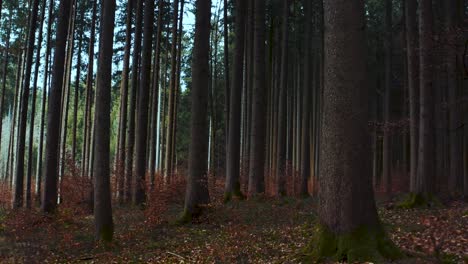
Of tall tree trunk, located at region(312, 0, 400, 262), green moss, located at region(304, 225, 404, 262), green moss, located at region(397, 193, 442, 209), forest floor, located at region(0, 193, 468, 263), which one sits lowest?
forest floor, located at region(0, 193, 468, 263)

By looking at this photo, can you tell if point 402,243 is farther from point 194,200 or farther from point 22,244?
point 22,244

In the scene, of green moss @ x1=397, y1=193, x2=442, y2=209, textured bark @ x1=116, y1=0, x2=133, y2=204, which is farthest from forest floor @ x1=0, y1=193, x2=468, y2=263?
textured bark @ x1=116, y1=0, x2=133, y2=204

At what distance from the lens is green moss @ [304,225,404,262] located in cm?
680

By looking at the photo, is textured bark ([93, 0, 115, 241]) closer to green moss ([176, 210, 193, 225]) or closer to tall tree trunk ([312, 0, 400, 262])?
green moss ([176, 210, 193, 225])

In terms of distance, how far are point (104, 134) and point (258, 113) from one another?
297 inches

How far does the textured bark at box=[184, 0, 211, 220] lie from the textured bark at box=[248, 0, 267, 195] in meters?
4.54

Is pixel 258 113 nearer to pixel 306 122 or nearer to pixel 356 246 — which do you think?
pixel 306 122

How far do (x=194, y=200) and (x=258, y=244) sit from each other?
348 cm

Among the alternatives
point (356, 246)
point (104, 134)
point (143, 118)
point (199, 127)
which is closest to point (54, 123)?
point (143, 118)

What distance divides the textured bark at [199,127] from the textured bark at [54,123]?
4581mm

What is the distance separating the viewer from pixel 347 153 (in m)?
7.13

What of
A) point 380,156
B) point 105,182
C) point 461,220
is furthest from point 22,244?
point 380,156

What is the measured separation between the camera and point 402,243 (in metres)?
8.26

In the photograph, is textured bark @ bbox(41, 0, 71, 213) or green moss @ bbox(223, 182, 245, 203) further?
green moss @ bbox(223, 182, 245, 203)
